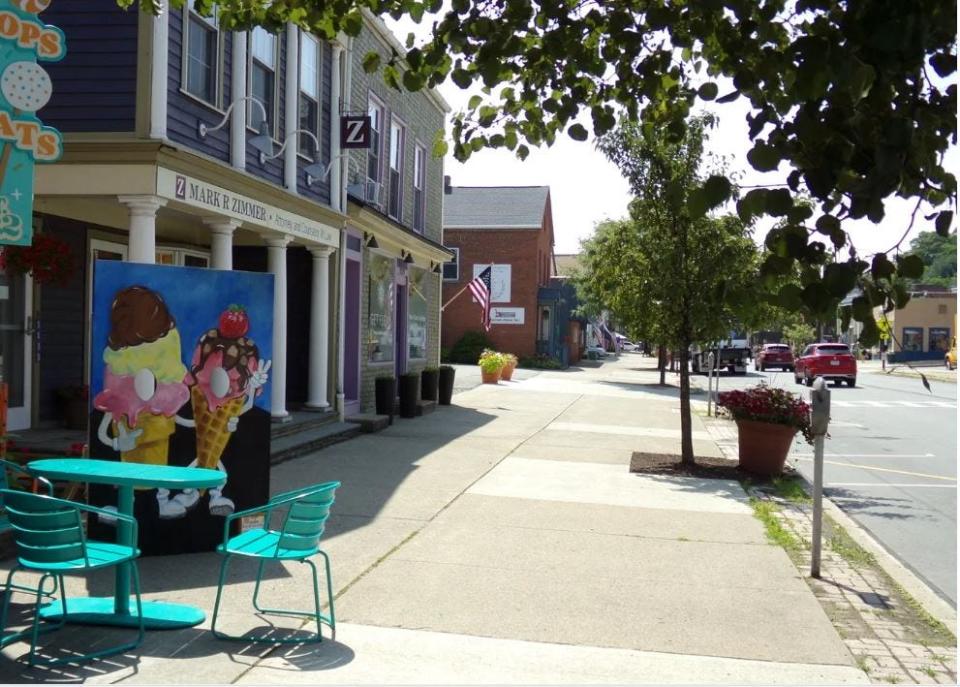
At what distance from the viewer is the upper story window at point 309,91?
13.8 m

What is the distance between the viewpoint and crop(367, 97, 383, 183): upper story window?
1752cm

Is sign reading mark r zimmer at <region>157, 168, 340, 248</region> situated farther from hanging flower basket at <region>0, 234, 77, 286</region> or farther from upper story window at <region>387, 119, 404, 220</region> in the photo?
upper story window at <region>387, 119, 404, 220</region>

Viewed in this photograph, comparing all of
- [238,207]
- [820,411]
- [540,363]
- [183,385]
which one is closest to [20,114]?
[183,385]

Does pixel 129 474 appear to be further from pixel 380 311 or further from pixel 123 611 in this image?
pixel 380 311

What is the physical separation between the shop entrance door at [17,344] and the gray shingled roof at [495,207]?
36.7 metres

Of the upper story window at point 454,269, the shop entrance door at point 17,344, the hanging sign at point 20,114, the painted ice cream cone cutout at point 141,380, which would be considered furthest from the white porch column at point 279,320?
the upper story window at point 454,269

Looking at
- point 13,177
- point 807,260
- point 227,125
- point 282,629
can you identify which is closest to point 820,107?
point 807,260

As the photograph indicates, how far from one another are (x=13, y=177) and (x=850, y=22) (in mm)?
5332

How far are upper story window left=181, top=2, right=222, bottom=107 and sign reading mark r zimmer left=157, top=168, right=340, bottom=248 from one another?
1.05 metres

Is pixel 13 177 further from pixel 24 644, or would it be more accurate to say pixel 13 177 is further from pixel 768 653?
pixel 768 653

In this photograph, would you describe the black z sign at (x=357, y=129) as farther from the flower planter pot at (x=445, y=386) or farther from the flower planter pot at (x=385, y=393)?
the flower planter pot at (x=445, y=386)

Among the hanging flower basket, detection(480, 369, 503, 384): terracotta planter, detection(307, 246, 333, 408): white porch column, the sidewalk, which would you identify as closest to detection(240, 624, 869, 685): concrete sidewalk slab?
the sidewalk

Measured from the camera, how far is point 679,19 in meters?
5.14

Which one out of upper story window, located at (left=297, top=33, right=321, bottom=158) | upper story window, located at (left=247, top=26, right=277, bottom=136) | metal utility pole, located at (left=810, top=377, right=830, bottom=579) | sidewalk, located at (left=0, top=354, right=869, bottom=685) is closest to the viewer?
sidewalk, located at (left=0, top=354, right=869, bottom=685)
